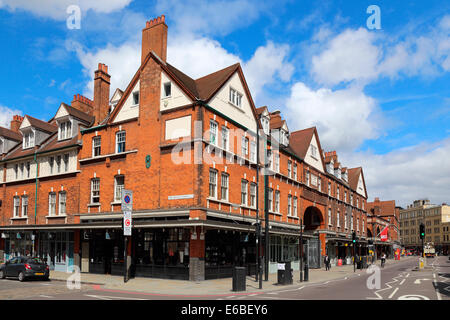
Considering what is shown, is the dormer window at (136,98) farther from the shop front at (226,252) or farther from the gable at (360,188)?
the gable at (360,188)

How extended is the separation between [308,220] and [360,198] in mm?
23317

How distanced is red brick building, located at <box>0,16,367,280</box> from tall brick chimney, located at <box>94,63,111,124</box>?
95 mm

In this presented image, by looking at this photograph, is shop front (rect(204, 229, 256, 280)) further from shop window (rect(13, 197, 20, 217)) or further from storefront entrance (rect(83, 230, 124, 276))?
shop window (rect(13, 197, 20, 217))

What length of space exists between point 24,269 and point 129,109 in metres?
12.6

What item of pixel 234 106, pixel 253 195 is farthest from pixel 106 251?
pixel 234 106

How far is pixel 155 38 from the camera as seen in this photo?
29.0m

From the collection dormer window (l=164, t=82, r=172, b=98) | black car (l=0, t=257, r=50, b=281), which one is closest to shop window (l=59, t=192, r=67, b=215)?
black car (l=0, t=257, r=50, b=281)

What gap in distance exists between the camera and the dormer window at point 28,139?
3778cm

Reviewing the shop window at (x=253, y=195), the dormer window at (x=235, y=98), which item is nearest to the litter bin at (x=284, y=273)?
the shop window at (x=253, y=195)

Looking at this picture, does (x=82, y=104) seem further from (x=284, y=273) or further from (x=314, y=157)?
(x=284, y=273)

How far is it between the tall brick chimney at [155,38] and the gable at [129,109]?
2266 mm

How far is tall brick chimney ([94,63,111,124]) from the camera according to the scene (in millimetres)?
33906
